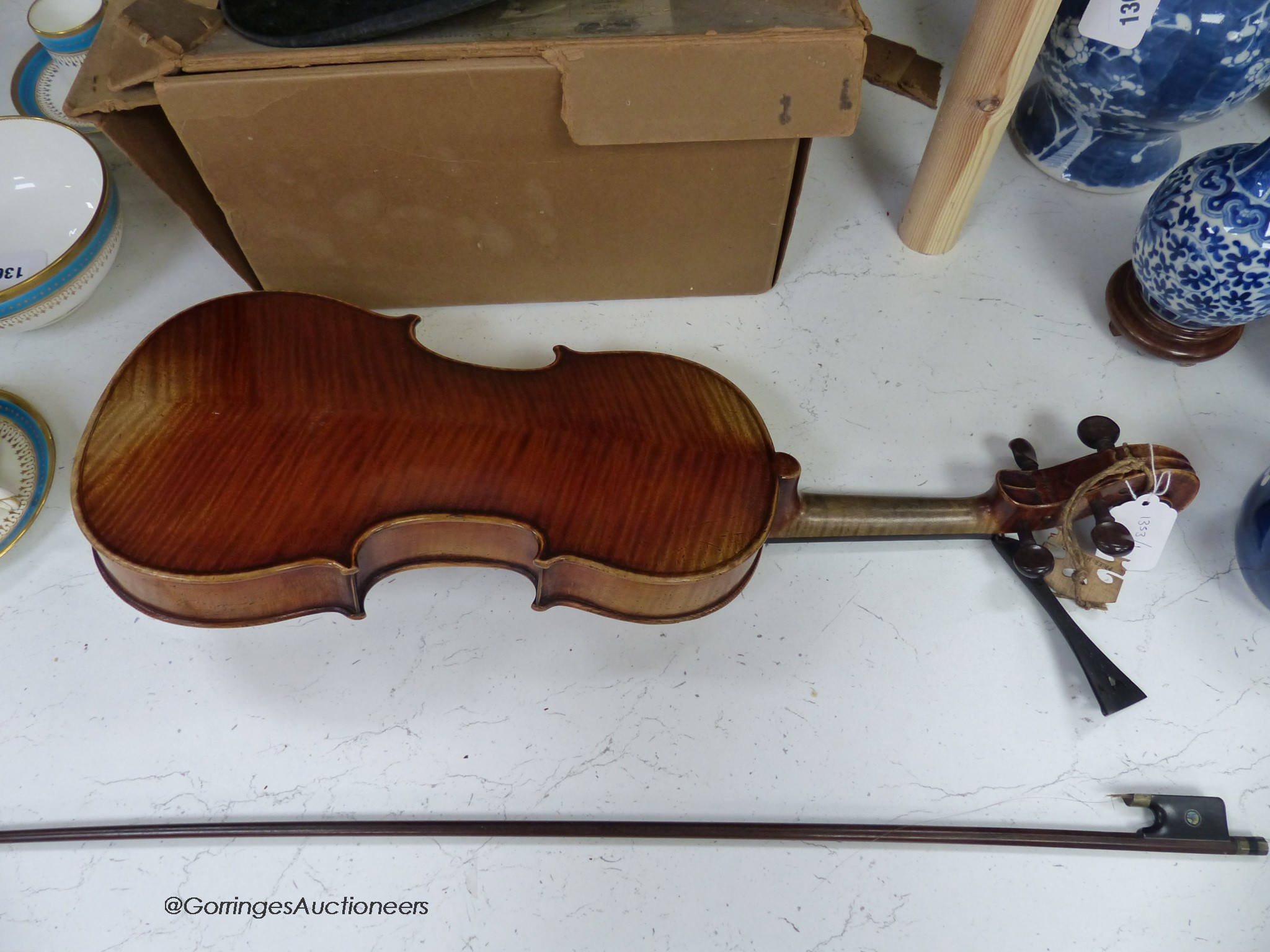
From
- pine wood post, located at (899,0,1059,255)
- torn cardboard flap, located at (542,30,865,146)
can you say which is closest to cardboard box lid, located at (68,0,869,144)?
torn cardboard flap, located at (542,30,865,146)

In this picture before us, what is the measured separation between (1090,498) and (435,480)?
0.76m

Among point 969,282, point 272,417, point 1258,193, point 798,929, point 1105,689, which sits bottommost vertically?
point 798,929

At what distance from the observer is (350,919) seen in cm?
95

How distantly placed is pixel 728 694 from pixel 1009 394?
605 millimetres

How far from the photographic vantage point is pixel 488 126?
3.46ft

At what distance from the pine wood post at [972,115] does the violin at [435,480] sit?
1.37ft

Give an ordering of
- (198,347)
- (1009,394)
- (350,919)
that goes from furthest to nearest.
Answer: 1. (1009,394)
2. (198,347)
3. (350,919)

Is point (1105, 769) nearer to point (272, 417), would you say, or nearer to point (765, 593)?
point (765, 593)

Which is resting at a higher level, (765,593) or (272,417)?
(272,417)

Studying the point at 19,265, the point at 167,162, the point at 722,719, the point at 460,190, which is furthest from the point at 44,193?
the point at 722,719

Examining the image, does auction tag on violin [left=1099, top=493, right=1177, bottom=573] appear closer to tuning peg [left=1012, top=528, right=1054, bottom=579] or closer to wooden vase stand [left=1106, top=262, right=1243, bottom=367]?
tuning peg [left=1012, top=528, right=1054, bottom=579]

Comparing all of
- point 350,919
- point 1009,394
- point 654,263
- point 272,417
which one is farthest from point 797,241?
point 350,919

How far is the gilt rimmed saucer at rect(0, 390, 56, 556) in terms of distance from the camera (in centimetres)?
112

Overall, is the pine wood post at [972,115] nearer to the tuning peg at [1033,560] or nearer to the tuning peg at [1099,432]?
the tuning peg at [1099,432]
